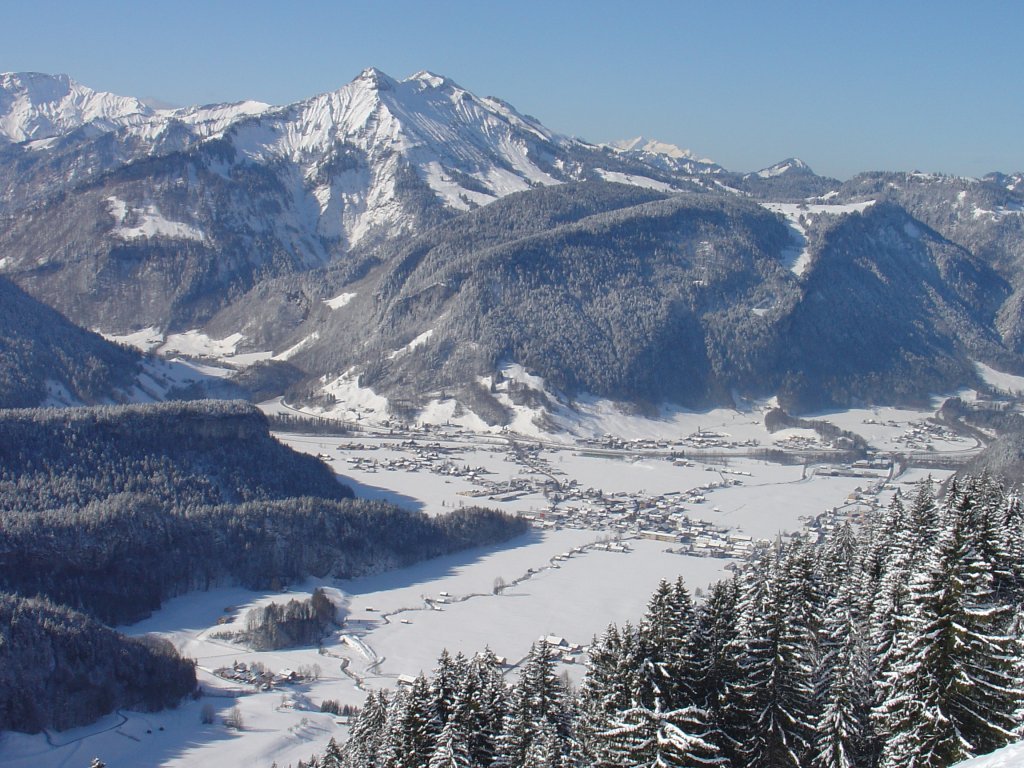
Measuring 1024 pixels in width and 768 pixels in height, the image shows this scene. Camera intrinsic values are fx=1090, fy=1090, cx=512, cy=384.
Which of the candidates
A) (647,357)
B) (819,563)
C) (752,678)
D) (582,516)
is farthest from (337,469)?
(752,678)

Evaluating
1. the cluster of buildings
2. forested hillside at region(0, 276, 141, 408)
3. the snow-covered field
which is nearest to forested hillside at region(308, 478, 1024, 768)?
the snow-covered field

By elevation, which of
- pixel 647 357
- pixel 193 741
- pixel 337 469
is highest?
pixel 647 357

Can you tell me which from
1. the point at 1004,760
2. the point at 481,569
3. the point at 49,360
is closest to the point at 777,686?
the point at 1004,760

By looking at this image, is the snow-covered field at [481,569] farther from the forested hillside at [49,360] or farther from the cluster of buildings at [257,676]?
the forested hillside at [49,360]

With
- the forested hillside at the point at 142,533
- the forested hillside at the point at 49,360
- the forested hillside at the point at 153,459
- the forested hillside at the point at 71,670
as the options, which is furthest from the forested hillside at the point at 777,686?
the forested hillside at the point at 49,360

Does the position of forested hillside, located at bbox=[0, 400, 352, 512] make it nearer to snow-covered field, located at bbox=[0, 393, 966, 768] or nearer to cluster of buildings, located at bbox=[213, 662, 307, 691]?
snow-covered field, located at bbox=[0, 393, 966, 768]

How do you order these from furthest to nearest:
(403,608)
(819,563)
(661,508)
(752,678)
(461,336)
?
(461,336), (661,508), (403,608), (819,563), (752,678)

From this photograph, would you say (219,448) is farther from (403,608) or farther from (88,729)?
(88,729)

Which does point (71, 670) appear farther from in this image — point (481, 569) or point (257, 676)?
point (481, 569)

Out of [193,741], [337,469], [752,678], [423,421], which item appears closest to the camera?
[752,678]
